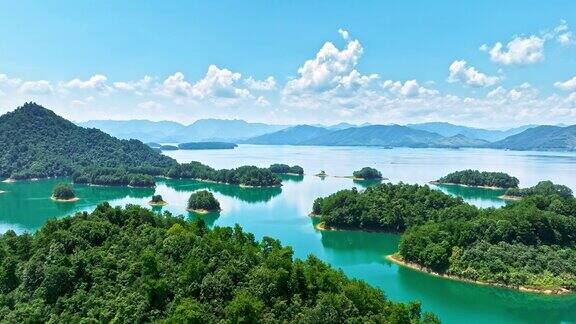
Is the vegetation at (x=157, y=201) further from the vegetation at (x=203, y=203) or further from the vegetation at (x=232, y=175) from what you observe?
the vegetation at (x=232, y=175)

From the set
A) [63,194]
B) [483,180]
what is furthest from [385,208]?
[483,180]

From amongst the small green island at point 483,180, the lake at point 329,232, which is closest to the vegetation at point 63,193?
the lake at point 329,232

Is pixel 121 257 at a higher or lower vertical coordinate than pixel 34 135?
lower

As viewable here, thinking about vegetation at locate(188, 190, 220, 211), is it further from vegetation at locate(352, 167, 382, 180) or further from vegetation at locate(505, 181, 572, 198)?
vegetation at locate(505, 181, 572, 198)

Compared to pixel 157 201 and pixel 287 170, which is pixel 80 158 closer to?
pixel 287 170

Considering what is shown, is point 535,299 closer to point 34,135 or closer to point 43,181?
point 43,181

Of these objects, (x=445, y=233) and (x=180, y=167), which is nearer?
(x=445, y=233)

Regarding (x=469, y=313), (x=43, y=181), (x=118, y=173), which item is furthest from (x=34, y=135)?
(x=469, y=313)
